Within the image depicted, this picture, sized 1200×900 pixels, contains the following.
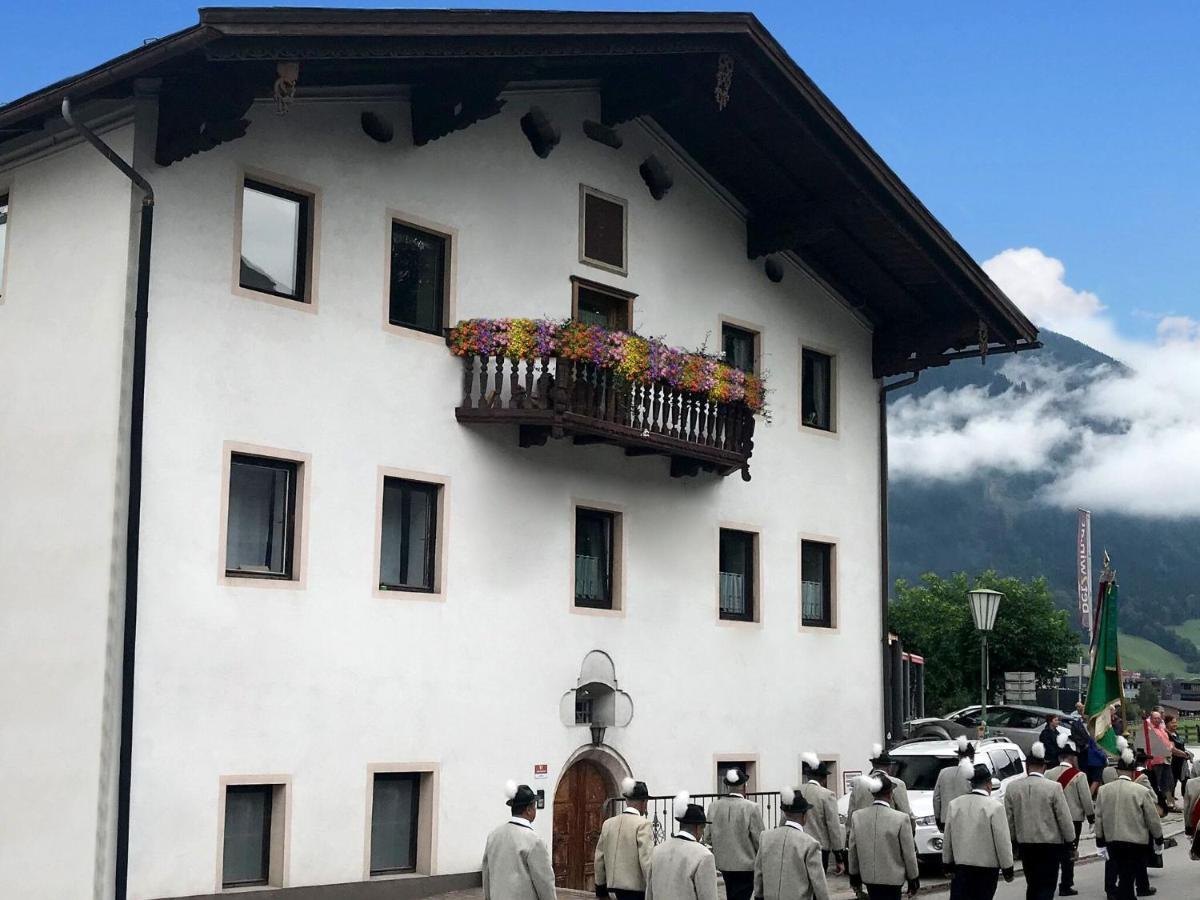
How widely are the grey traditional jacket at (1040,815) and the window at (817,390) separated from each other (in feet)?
28.5

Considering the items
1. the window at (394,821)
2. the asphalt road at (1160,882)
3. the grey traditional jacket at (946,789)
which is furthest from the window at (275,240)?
the asphalt road at (1160,882)

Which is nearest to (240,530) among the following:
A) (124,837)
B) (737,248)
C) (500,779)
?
(124,837)

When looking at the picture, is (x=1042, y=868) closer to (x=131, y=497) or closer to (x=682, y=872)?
A: (x=682, y=872)

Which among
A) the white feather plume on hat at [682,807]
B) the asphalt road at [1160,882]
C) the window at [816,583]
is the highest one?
the window at [816,583]

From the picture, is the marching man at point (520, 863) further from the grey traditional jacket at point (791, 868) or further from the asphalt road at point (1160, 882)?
the asphalt road at point (1160, 882)

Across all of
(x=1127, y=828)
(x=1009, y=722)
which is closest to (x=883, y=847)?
(x=1127, y=828)

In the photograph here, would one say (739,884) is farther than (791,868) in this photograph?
Yes

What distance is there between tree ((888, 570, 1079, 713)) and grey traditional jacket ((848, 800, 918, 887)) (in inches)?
1989

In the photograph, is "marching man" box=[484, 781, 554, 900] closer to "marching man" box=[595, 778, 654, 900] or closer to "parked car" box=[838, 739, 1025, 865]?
"marching man" box=[595, 778, 654, 900]

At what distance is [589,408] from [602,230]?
3.47 meters

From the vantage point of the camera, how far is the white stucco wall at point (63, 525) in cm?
1595

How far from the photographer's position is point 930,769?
78.0ft

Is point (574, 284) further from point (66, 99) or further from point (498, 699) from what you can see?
point (66, 99)

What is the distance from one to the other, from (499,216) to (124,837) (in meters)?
8.84
